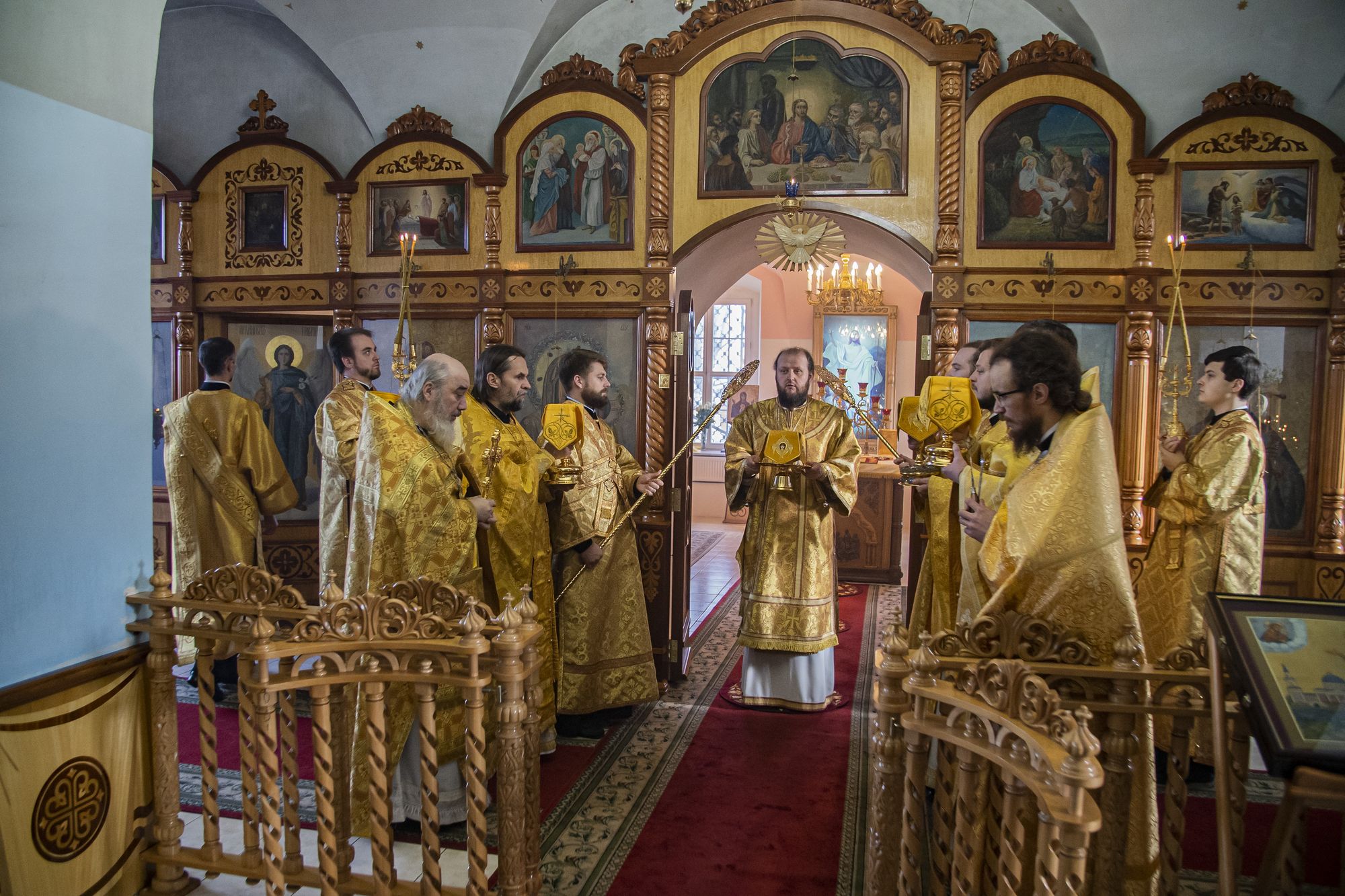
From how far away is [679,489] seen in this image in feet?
19.1

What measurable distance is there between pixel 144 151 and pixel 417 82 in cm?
337

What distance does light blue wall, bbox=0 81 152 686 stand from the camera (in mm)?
2594

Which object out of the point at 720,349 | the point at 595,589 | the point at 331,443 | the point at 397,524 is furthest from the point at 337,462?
the point at 720,349

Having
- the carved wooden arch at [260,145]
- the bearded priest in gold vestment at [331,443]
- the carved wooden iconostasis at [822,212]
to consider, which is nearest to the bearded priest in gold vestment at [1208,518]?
the carved wooden iconostasis at [822,212]

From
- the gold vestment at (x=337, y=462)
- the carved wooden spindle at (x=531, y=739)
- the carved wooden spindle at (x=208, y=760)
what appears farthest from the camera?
the gold vestment at (x=337, y=462)

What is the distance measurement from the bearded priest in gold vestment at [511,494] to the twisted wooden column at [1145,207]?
349 cm

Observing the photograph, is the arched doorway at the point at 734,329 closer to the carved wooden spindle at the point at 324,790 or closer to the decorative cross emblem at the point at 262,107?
the decorative cross emblem at the point at 262,107

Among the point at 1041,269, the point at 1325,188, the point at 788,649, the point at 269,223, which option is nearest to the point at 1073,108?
the point at 1041,269

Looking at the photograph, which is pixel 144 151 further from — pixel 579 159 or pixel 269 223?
pixel 269 223

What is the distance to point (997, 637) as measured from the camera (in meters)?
2.35

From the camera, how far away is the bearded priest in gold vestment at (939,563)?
3990 millimetres

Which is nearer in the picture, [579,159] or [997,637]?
[997,637]

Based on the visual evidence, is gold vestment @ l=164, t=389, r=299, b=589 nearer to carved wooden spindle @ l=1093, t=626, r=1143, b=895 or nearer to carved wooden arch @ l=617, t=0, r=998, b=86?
carved wooden arch @ l=617, t=0, r=998, b=86

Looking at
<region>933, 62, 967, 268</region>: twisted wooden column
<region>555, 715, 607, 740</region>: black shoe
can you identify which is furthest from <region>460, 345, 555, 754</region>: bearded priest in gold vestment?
<region>933, 62, 967, 268</region>: twisted wooden column
